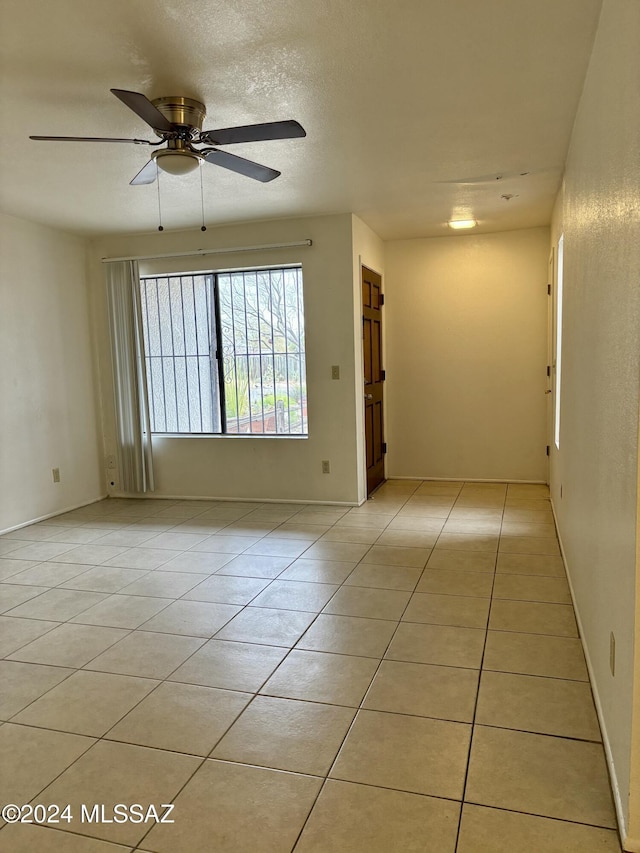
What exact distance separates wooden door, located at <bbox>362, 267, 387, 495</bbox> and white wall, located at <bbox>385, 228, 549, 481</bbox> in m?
0.22

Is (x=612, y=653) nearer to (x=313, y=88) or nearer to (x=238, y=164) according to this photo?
(x=313, y=88)

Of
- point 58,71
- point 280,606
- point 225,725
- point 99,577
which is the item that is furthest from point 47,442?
point 225,725

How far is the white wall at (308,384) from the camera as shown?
5094 millimetres

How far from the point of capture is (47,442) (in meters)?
5.17

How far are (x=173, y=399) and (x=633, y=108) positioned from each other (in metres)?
4.82

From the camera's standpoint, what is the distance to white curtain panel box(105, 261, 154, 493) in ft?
18.3

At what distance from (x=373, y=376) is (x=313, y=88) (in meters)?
3.33

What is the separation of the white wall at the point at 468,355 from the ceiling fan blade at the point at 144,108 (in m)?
3.78

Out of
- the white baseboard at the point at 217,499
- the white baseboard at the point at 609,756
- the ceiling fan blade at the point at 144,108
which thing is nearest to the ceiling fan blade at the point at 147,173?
the ceiling fan blade at the point at 144,108

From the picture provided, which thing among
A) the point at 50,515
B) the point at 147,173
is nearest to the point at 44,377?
the point at 50,515

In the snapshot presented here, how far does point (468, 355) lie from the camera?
5.97 m

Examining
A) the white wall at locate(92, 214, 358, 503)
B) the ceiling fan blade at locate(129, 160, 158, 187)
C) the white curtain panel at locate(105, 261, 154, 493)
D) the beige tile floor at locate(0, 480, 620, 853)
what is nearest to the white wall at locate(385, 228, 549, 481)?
the white wall at locate(92, 214, 358, 503)

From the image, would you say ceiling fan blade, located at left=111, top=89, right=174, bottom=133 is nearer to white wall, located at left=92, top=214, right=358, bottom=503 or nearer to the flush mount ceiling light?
white wall, located at left=92, top=214, right=358, bottom=503

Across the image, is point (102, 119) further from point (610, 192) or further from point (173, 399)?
point (173, 399)
